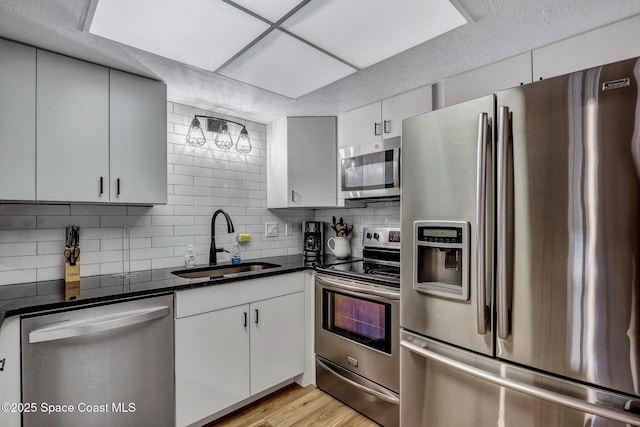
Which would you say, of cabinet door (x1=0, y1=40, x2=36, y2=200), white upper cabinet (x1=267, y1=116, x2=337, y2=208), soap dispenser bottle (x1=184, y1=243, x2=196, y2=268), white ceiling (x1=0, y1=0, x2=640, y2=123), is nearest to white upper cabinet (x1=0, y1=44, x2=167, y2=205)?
cabinet door (x1=0, y1=40, x2=36, y2=200)

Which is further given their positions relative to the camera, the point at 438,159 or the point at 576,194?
the point at 438,159

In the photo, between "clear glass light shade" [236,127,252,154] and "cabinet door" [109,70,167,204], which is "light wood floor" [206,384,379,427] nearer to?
"cabinet door" [109,70,167,204]

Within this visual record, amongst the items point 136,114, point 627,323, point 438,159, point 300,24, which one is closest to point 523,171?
point 438,159

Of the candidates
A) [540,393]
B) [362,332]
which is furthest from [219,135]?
[540,393]

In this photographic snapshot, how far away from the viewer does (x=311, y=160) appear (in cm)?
269

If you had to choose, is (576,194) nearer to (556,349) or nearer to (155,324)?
(556,349)

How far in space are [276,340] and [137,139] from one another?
1564 mm

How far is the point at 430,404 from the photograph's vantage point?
1487mm

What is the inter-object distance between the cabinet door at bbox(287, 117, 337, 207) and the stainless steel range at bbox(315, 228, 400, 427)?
62cm

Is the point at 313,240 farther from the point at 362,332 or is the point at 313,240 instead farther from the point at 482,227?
the point at 482,227

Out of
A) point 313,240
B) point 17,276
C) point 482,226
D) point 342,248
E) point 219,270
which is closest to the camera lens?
point 482,226

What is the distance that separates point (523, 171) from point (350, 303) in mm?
1315

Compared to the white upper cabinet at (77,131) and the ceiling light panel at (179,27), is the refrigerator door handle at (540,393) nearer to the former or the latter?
the ceiling light panel at (179,27)

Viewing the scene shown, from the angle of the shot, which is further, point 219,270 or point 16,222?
point 219,270
